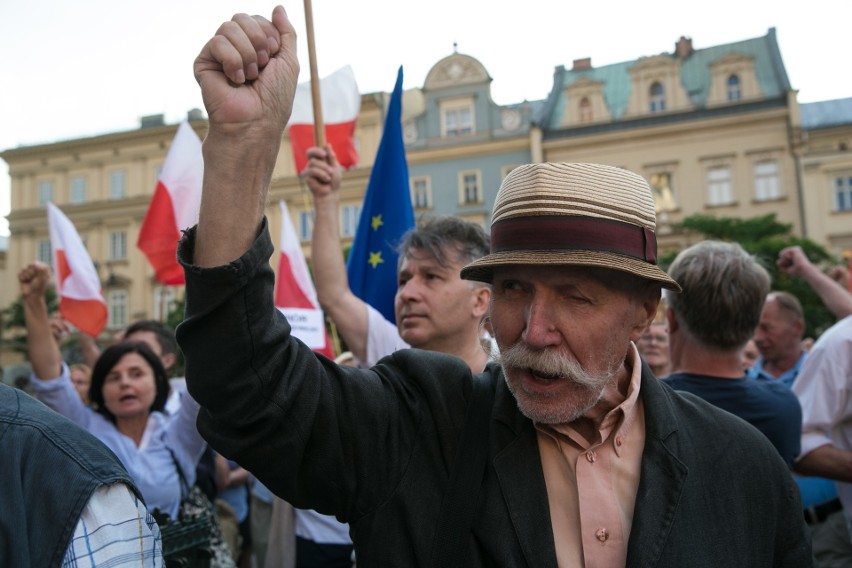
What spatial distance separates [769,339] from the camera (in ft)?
15.3

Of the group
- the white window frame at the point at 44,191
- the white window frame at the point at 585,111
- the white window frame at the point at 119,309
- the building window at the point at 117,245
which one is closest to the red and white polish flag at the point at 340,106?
the white window frame at the point at 585,111

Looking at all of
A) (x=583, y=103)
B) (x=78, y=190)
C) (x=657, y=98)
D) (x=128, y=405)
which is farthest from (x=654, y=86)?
(x=128, y=405)

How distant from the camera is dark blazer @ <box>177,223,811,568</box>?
4.28 ft

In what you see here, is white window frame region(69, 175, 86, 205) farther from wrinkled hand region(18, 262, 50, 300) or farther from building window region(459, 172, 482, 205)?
wrinkled hand region(18, 262, 50, 300)

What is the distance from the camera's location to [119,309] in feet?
124

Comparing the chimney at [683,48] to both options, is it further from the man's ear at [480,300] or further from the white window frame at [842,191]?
the man's ear at [480,300]

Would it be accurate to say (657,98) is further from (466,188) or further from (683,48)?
(466,188)

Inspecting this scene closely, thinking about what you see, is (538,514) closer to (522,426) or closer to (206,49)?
(522,426)

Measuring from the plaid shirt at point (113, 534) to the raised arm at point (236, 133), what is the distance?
0.42m

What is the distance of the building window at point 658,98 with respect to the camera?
31906 mm

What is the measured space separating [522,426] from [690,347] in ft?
4.04

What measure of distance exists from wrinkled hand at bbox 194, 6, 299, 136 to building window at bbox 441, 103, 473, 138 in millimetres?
31741

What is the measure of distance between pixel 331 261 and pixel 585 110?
30878 mm

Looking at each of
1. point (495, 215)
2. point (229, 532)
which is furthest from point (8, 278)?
point (495, 215)
